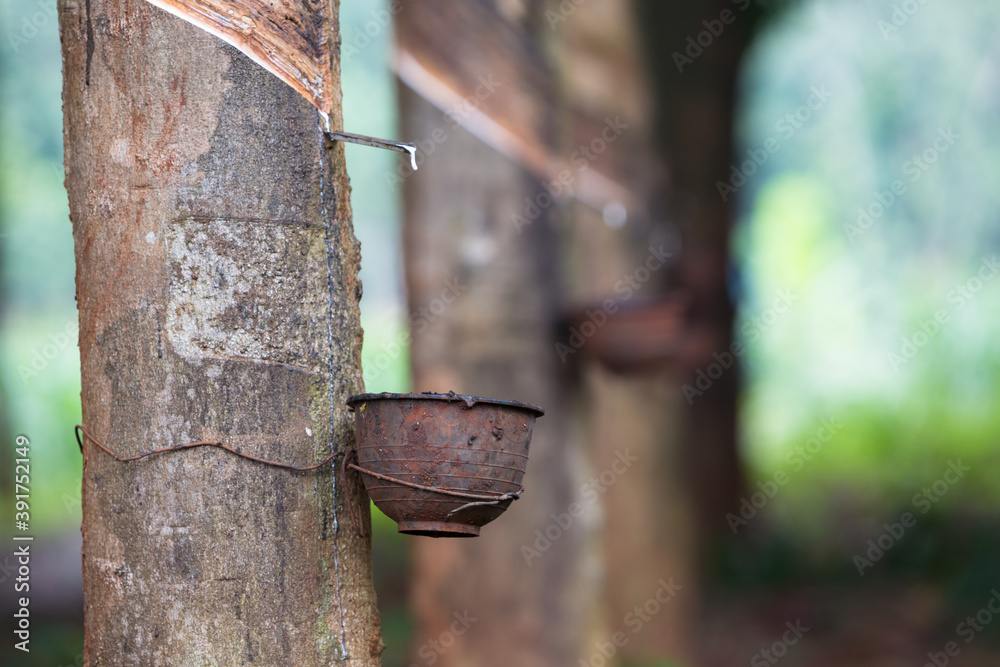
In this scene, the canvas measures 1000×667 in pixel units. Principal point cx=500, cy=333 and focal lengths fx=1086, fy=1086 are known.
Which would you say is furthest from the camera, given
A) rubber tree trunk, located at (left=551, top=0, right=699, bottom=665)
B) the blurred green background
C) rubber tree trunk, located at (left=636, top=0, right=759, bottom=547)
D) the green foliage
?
the green foliage

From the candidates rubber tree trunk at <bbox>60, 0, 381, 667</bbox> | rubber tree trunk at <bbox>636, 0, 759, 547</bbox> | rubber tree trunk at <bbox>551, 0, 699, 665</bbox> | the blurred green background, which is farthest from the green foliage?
rubber tree trunk at <bbox>60, 0, 381, 667</bbox>

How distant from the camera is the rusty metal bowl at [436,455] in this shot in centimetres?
215

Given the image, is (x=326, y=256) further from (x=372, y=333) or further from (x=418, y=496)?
(x=372, y=333)

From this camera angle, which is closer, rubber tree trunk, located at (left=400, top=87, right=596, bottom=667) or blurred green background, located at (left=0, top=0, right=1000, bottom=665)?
rubber tree trunk, located at (left=400, top=87, right=596, bottom=667)

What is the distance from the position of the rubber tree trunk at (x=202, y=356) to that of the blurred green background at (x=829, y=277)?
24.1ft

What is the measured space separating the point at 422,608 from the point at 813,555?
7.13 metres

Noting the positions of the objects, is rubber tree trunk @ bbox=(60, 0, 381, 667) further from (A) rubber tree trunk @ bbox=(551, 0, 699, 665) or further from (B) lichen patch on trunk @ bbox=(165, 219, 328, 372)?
(A) rubber tree trunk @ bbox=(551, 0, 699, 665)

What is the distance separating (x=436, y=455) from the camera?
2.16m

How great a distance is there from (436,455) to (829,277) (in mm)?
16382

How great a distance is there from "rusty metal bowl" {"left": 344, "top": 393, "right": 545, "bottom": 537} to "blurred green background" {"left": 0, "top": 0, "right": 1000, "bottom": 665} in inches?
292

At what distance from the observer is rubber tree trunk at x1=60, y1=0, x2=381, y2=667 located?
214cm

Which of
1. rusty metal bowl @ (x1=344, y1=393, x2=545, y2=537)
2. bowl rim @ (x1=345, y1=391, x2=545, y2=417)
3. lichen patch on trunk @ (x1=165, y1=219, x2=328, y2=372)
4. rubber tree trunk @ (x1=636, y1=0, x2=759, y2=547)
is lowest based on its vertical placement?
rusty metal bowl @ (x1=344, y1=393, x2=545, y2=537)

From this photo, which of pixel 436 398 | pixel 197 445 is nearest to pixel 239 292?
pixel 197 445

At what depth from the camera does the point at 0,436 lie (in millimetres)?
10227
